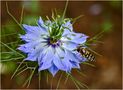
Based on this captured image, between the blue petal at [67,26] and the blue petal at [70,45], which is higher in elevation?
the blue petal at [67,26]

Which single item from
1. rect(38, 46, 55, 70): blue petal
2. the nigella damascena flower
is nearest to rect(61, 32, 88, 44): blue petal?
the nigella damascena flower

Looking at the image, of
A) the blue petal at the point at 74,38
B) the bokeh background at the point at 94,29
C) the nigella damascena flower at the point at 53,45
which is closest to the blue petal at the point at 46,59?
the nigella damascena flower at the point at 53,45

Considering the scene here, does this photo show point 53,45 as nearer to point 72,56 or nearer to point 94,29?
point 72,56

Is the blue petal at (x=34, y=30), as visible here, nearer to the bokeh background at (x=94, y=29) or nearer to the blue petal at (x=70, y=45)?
the blue petal at (x=70, y=45)

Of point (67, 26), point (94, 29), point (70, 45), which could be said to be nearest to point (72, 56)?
point (70, 45)

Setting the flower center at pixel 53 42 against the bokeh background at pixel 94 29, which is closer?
Result: the flower center at pixel 53 42

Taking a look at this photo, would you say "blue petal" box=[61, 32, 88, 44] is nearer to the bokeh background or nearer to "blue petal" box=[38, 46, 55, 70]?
"blue petal" box=[38, 46, 55, 70]
